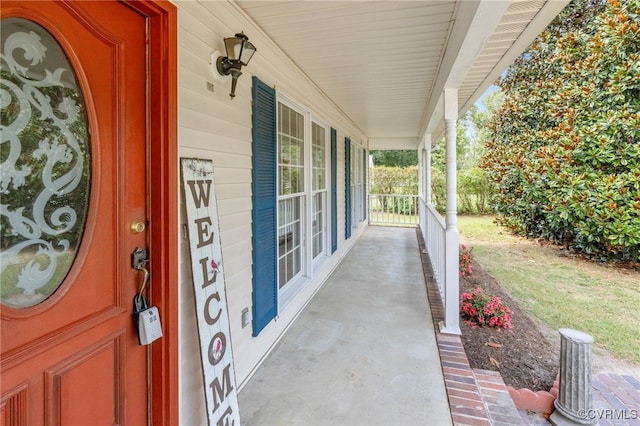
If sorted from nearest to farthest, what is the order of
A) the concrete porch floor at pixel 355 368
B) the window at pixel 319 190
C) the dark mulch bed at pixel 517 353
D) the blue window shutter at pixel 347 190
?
the concrete porch floor at pixel 355 368 < the dark mulch bed at pixel 517 353 < the window at pixel 319 190 < the blue window shutter at pixel 347 190

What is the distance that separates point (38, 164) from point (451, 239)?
10.3 ft

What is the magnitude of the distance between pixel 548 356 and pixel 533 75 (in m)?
8.32

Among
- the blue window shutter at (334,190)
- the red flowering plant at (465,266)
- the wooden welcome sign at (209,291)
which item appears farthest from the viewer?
the blue window shutter at (334,190)

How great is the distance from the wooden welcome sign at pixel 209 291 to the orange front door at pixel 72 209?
0.25 metres

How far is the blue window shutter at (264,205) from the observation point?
251 cm

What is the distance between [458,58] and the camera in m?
2.42

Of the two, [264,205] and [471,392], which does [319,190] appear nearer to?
[264,205]

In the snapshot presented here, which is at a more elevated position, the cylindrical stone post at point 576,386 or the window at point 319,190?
the window at point 319,190

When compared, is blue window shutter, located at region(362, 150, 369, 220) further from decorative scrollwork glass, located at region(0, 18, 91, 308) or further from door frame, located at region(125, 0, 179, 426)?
decorative scrollwork glass, located at region(0, 18, 91, 308)

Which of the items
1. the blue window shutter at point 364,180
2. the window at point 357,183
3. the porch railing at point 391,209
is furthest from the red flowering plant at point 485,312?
the porch railing at point 391,209

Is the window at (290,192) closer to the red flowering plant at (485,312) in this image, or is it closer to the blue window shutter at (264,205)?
the blue window shutter at (264,205)

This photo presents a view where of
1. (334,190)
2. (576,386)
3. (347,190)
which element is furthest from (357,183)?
(576,386)

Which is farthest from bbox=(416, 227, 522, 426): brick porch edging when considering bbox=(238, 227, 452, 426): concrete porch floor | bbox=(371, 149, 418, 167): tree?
bbox=(371, 149, 418, 167): tree

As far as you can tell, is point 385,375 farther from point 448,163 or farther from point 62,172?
point 62,172
